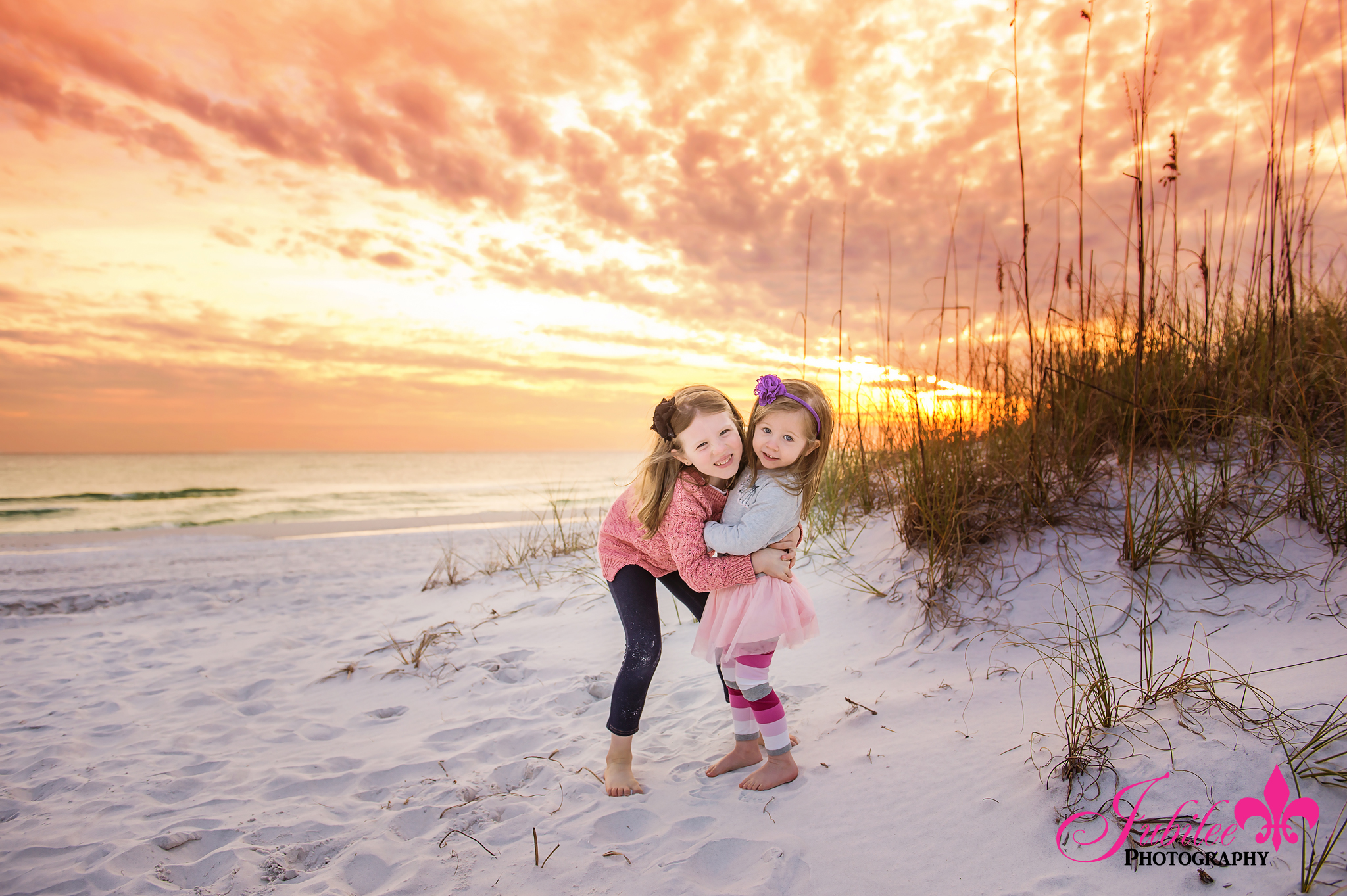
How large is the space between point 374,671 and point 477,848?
2.25 m

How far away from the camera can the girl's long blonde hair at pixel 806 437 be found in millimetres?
2250

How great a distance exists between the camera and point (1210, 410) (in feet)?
11.0

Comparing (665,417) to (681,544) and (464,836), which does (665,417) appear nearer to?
(681,544)

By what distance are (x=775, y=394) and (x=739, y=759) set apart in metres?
1.41

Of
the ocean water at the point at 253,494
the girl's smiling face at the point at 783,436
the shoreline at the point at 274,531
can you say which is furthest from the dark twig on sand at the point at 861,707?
the shoreline at the point at 274,531

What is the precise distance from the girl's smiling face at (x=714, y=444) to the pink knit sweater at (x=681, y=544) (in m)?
0.12

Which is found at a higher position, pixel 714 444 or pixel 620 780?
pixel 714 444

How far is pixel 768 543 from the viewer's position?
7.25 feet

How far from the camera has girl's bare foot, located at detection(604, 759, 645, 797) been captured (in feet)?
7.58

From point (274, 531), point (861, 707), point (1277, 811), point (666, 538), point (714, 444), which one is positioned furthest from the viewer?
point (274, 531)

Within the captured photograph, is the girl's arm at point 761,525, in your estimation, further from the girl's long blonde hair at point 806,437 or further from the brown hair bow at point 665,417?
the brown hair bow at point 665,417

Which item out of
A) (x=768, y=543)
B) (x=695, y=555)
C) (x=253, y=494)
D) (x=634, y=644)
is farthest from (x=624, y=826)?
(x=253, y=494)

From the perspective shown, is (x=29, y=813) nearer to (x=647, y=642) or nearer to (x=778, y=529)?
(x=647, y=642)

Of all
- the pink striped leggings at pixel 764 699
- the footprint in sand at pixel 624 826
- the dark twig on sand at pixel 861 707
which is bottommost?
the footprint in sand at pixel 624 826
